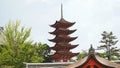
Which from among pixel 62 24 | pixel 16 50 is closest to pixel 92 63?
pixel 16 50

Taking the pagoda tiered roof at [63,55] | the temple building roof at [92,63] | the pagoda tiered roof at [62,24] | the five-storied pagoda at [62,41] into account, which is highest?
the pagoda tiered roof at [62,24]

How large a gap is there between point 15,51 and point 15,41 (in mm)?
822

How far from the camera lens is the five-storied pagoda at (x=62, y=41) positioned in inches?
1409

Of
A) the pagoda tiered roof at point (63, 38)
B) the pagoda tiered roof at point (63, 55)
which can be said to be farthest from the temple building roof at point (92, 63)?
the pagoda tiered roof at point (63, 38)

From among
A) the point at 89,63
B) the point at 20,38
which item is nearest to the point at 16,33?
the point at 20,38

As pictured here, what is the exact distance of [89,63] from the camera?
1216 centimetres

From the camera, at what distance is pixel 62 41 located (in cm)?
3722

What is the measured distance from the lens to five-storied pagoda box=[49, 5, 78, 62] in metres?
35.8

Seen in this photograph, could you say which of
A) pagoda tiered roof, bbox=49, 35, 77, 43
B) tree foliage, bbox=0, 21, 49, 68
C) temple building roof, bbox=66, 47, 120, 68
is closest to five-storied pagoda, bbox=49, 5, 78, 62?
pagoda tiered roof, bbox=49, 35, 77, 43

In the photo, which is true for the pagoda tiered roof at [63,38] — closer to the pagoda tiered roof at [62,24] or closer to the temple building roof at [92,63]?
the pagoda tiered roof at [62,24]

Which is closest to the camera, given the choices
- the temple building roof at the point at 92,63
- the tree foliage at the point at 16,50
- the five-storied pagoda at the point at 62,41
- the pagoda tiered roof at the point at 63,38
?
the temple building roof at the point at 92,63

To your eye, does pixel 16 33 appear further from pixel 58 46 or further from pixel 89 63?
pixel 89 63

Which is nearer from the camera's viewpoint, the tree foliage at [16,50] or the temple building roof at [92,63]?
the temple building roof at [92,63]

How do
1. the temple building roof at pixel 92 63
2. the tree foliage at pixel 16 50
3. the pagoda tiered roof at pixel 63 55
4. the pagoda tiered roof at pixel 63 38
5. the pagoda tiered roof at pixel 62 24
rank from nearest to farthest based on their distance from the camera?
the temple building roof at pixel 92 63, the tree foliage at pixel 16 50, the pagoda tiered roof at pixel 63 55, the pagoda tiered roof at pixel 63 38, the pagoda tiered roof at pixel 62 24
